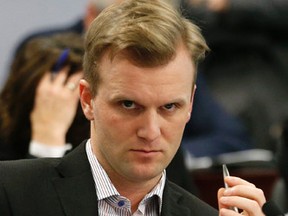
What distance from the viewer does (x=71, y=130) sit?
11.9ft

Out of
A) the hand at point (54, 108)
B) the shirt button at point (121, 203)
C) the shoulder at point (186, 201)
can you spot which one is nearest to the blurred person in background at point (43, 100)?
the hand at point (54, 108)

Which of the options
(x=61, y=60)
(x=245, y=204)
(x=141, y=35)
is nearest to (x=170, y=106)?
(x=141, y=35)

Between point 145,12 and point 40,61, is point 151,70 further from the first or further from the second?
point 40,61

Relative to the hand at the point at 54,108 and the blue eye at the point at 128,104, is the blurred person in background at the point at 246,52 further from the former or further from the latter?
the blue eye at the point at 128,104

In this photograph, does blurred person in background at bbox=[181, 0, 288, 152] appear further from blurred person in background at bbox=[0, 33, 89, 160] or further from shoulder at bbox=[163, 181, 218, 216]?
shoulder at bbox=[163, 181, 218, 216]

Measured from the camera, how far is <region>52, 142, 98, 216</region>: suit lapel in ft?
7.00

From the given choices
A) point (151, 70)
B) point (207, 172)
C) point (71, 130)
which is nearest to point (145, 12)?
point (151, 70)

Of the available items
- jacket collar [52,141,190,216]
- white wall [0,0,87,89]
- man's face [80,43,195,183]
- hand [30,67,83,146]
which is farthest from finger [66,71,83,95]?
white wall [0,0,87,89]

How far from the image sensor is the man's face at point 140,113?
6.75ft

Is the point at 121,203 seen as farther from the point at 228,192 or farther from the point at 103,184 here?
the point at 228,192

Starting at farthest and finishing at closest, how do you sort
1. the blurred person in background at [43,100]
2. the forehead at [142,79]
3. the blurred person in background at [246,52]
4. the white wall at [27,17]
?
the white wall at [27,17], the blurred person in background at [246,52], the blurred person in background at [43,100], the forehead at [142,79]

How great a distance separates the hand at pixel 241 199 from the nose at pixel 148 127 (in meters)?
0.23

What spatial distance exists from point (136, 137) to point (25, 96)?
5.73ft

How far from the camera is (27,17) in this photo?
21.5 ft
